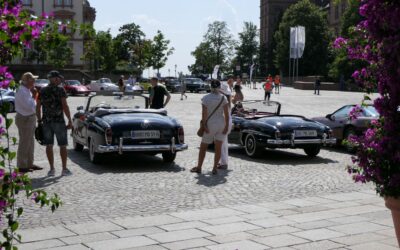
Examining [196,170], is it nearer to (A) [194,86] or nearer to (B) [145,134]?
(B) [145,134]

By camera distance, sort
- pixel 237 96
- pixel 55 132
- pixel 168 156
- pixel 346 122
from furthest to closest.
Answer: pixel 237 96 < pixel 346 122 < pixel 168 156 < pixel 55 132

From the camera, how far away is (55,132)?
406 inches

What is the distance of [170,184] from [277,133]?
12.4ft

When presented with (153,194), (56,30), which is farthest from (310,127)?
(56,30)

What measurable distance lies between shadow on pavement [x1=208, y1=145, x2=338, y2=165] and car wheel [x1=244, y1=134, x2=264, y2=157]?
0.13m

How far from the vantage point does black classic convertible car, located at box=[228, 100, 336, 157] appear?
12.5 meters

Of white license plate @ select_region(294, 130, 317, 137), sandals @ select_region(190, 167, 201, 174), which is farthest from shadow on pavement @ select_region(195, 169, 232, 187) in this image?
white license plate @ select_region(294, 130, 317, 137)

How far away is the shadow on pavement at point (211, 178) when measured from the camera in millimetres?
9672

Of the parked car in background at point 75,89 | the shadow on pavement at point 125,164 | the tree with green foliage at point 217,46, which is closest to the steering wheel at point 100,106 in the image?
the shadow on pavement at point 125,164

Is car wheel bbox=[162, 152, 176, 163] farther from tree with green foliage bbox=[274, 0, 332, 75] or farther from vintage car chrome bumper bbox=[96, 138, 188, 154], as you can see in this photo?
tree with green foliage bbox=[274, 0, 332, 75]

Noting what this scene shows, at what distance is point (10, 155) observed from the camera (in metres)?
3.19

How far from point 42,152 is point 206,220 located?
7.95m

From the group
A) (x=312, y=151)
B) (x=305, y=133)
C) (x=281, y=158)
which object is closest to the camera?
(x=305, y=133)

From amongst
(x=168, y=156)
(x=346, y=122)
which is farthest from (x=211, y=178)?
(x=346, y=122)
